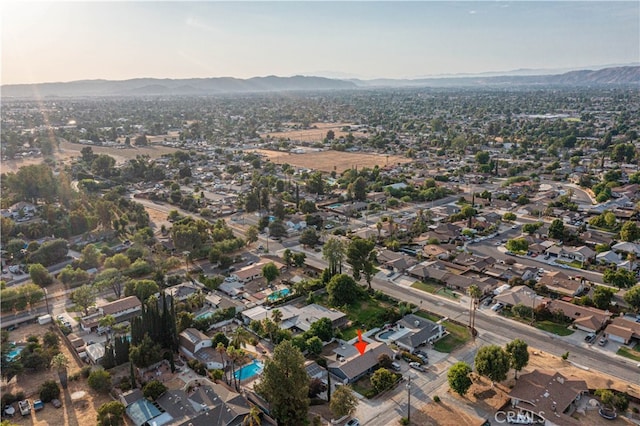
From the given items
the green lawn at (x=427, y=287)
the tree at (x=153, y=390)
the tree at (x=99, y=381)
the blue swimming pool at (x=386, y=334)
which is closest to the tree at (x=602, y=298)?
the green lawn at (x=427, y=287)

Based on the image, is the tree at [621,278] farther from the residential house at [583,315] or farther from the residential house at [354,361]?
the residential house at [354,361]

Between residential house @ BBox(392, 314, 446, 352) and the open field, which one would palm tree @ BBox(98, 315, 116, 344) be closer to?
residential house @ BBox(392, 314, 446, 352)

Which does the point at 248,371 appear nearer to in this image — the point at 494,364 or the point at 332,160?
the point at 494,364

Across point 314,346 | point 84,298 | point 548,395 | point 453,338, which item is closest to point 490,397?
point 548,395

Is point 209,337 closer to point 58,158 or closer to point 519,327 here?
point 519,327

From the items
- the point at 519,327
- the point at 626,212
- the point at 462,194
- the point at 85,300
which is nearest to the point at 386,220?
the point at 462,194
